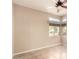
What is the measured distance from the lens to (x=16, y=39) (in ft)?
16.5

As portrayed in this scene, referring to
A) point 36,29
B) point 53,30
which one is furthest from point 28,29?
point 53,30

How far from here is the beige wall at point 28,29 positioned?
5.02 m

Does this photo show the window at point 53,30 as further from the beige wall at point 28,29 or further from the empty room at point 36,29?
the beige wall at point 28,29

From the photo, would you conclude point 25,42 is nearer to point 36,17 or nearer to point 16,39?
point 16,39

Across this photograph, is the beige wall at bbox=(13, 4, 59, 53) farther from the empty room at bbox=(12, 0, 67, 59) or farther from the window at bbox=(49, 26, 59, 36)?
the window at bbox=(49, 26, 59, 36)

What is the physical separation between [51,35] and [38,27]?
6.08ft

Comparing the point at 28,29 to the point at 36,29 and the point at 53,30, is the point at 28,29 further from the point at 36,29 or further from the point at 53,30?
the point at 53,30

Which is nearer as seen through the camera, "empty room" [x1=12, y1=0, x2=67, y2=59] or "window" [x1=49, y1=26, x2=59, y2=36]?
"empty room" [x1=12, y1=0, x2=67, y2=59]

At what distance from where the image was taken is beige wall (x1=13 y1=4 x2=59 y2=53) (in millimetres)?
5020

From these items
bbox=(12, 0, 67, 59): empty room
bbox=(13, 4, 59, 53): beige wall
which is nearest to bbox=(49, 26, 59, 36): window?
bbox=(12, 0, 67, 59): empty room

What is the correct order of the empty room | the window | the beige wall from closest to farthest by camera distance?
the empty room → the beige wall → the window

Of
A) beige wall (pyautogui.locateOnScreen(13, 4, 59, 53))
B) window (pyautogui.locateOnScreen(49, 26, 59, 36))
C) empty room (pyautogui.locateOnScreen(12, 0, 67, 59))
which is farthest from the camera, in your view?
window (pyautogui.locateOnScreen(49, 26, 59, 36))
